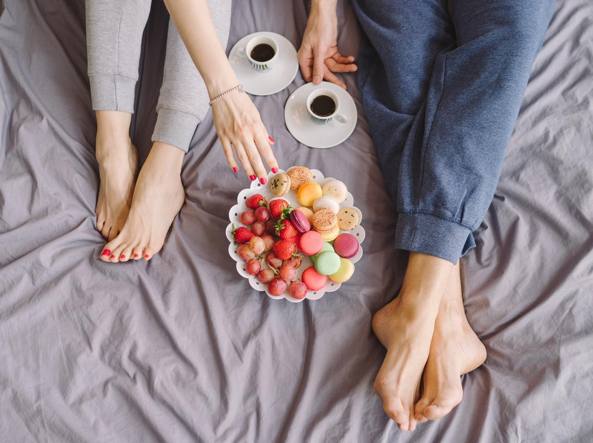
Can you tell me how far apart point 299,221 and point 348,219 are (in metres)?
0.10

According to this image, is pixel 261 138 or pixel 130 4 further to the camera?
pixel 130 4

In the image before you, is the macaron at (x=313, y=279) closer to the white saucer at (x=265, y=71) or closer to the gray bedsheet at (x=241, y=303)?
the gray bedsheet at (x=241, y=303)

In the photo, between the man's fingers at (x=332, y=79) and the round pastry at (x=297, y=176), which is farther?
the man's fingers at (x=332, y=79)

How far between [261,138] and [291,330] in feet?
1.10

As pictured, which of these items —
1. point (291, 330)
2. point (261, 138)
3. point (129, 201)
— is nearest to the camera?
point (261, 138)

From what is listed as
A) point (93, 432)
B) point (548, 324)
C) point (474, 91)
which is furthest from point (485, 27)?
point (93, 432)

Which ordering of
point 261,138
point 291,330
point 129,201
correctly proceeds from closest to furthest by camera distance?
point 261,138, point 291,330, point 129,201

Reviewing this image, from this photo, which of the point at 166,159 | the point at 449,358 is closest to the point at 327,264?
the point at 449,358

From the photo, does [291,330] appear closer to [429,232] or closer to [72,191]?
[429,232]

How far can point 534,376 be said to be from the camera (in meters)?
0.82

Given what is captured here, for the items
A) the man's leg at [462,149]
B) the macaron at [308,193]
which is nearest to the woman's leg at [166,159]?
the macaron at [308,193]

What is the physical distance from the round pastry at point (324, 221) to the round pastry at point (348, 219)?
3cm

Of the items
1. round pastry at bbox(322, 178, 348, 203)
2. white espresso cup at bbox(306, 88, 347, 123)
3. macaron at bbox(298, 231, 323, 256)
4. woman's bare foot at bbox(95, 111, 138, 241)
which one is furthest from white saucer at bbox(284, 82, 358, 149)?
woman's bare foot at bbox(95, 111, 138, 241)

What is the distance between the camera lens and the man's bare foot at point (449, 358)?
0.80m
